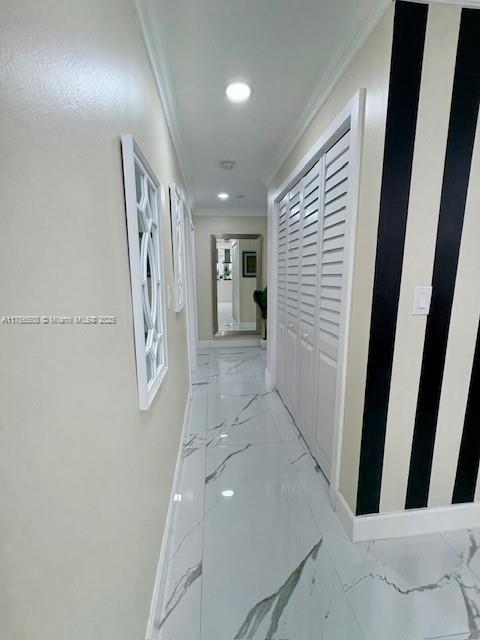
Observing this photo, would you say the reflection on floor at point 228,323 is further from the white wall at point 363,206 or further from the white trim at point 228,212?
the white wall at point 363,206

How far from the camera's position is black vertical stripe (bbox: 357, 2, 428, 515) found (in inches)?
43.1

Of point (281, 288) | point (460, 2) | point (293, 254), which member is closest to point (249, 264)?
point (281, 288)

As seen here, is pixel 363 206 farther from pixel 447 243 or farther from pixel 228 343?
pixel 228 343

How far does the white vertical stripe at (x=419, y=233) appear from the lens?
1100 millimetres

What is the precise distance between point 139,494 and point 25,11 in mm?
1229

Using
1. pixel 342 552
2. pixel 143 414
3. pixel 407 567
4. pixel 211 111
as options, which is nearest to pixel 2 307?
pixel 143 414

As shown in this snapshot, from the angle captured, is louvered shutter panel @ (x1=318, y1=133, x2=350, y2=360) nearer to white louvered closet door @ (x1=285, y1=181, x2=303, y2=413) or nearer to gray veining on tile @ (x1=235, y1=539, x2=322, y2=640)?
white louvered closet door @ (x1=285, y1=181, x2=303, y2=413)

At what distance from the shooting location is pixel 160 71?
4.90 ft

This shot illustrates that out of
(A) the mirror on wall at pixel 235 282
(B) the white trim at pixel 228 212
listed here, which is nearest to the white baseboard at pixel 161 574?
(A) the mirror on wall at pixel 235 282

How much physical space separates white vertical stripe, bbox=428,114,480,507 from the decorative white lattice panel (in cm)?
137

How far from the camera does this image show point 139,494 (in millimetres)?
985

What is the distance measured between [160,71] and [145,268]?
1.20 meters

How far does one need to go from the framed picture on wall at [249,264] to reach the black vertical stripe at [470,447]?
411cm

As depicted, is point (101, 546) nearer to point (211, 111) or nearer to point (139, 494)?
point (139, 494)
